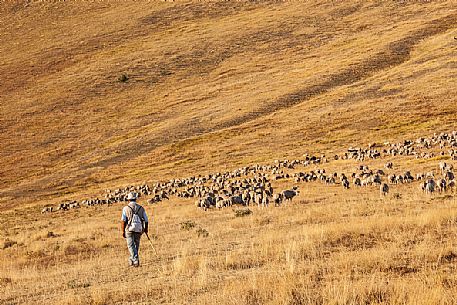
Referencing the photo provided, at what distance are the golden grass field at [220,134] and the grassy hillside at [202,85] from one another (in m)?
0.40

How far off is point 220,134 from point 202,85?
30843 millimetres

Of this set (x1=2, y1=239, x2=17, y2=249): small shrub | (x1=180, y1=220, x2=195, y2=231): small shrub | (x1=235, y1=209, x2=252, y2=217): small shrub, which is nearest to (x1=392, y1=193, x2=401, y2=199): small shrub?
(x1=235, y1=209, x2=252, y2=217): small shrub

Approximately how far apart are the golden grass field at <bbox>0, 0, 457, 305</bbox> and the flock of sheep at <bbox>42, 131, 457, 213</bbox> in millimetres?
1341

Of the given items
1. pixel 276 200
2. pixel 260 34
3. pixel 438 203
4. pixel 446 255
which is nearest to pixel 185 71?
pixel 260 34

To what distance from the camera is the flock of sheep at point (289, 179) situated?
29797 mm

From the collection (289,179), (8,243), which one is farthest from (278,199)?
(8,243)

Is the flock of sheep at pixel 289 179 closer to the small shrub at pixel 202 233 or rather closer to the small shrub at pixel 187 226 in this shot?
the small shrub at pixel 187 226

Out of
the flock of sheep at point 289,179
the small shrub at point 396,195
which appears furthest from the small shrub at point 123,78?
the small shrub at point 396,195

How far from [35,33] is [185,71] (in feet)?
169

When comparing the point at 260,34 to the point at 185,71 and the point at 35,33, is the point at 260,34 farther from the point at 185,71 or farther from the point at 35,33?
the point at 35,33

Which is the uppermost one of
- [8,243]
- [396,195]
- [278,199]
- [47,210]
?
[8,243]

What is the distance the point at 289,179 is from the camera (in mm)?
38938

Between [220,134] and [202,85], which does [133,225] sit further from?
[202,85]

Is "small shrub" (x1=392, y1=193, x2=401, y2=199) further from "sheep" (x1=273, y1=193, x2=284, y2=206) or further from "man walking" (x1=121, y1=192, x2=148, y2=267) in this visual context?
"man walking" (x1=121, y1=192, x2=148, y2=267)
